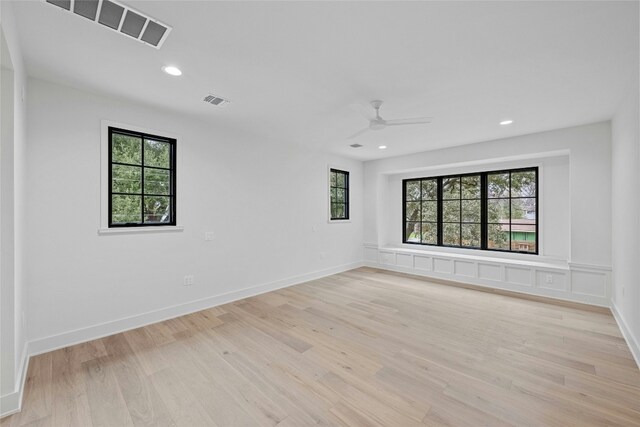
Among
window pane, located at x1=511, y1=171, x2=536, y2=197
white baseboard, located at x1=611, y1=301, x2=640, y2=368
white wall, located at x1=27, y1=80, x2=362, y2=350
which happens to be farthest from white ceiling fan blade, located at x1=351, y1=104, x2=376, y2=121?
window pane, located at x1=511, y1=171, x2=536, y2=197

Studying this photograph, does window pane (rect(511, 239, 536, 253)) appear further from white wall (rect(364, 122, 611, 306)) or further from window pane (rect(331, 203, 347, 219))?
window pane (rect(331, 203, 347, 219))

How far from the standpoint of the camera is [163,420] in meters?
1.81

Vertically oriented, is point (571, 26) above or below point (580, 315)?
above

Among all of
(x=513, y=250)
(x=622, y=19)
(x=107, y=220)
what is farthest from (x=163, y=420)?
(x=513, y=250)

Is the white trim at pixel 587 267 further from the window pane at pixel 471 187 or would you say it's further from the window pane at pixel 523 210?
the window pane at pixel 471 187

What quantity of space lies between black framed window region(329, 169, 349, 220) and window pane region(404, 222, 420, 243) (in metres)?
1.52

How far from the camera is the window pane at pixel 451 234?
5.90 metres

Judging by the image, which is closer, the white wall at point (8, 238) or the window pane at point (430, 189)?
the white wall at point (8, 238)

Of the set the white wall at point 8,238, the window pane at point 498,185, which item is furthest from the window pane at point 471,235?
the white wall at point 8,238

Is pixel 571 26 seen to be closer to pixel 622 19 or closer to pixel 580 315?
pixel 622 19

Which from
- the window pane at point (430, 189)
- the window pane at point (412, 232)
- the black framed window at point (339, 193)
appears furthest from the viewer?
the window pane at point (412, 232)

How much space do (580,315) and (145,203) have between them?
568 cm

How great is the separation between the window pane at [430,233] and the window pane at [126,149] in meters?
5.58

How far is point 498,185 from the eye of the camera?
210 inches
